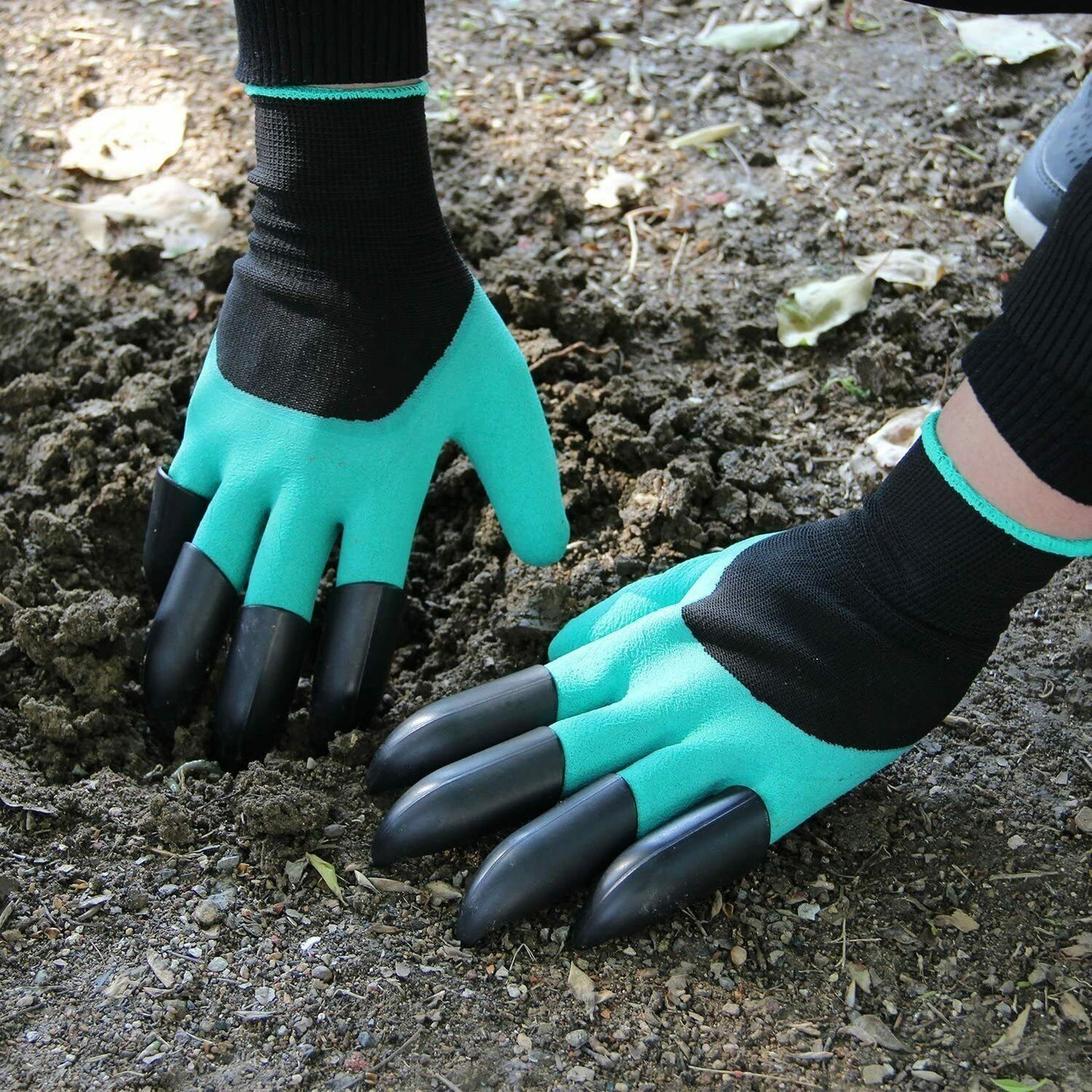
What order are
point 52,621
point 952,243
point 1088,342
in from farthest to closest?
point 952,243
point 52,621
point 1088,342

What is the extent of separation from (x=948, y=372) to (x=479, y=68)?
1275 millimetres

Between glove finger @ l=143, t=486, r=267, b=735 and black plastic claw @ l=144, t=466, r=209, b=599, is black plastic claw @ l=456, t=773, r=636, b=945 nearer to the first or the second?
glove finger @ l=143, t=486, r=267, b=735

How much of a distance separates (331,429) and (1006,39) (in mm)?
1835

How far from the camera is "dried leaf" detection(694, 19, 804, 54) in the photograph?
8.31 feet

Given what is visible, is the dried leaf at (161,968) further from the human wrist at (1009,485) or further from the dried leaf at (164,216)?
the dried leaf at (164,216)

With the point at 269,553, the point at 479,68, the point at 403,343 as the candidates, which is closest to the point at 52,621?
the point at 269,553

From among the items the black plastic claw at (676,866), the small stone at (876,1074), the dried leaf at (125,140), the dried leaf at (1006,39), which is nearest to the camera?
the small stone at (876,1074)

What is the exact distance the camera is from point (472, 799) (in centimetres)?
126

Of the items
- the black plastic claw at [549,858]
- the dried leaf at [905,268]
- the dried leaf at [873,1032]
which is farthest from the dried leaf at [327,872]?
the dried leaf at [905,268]

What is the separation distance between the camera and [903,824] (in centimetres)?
136

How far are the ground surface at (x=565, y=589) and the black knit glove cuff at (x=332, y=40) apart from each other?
0.53m

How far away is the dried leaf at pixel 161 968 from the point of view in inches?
45.1

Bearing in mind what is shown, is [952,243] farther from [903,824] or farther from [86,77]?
[86,77]

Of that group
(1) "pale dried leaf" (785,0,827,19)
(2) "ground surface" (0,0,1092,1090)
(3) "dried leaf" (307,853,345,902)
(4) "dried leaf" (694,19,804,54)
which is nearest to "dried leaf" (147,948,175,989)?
(2) "ground surface" (0,0,1092,1090)
